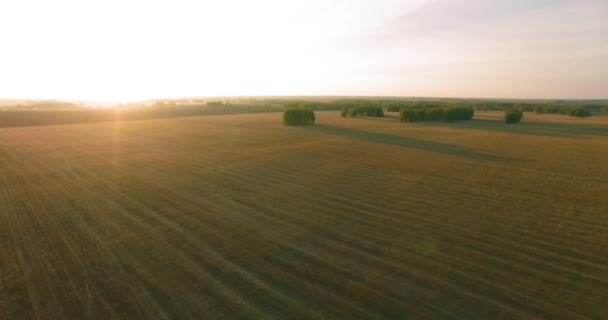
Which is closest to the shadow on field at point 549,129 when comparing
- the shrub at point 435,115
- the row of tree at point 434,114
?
the row of tree at point 434,114

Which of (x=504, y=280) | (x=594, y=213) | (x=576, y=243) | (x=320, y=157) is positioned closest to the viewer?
(x=504, y=280)

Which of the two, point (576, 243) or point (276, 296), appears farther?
point (576, 243)

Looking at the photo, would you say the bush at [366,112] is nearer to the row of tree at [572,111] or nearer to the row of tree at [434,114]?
the row of tree at [434,114]

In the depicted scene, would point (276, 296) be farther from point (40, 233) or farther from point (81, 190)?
point (81, 190)

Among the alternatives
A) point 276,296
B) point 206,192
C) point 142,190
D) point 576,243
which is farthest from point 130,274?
point 576,243

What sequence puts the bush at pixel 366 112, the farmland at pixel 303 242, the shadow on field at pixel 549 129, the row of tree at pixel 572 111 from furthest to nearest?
the row of tree at pixel 572 111 < the bush at pixel 366 112 < the shadow on field at pixel 549 129 < the farmland at pixel 303 242

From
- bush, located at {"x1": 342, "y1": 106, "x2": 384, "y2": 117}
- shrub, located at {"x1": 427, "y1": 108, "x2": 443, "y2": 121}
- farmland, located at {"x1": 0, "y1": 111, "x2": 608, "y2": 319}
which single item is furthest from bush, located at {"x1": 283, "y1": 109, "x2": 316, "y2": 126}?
farmland, located at {"x1": 0, "y1": 111, "x2": 608, "y2": 319}

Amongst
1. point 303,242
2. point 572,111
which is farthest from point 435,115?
point 303,242

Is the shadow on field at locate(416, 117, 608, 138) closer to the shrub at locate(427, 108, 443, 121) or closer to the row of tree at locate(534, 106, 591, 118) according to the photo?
the shrub at locate(427, 108, 443, 121)
